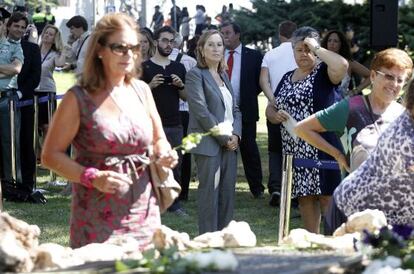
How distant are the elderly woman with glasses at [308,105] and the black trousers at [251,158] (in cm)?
390

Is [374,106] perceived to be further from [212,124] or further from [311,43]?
[212,124]

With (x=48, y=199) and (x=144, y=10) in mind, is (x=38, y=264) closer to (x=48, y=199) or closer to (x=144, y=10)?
(x=48, y=199)

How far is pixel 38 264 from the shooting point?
4805 mm

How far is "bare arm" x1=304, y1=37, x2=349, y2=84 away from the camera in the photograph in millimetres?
8586

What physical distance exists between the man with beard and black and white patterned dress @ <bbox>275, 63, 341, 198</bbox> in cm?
253

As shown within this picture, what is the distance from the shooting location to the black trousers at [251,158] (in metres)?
13.8

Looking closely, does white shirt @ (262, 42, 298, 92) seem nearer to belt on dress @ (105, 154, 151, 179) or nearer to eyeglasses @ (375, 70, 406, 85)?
eyeglasses @ (375, 70, 406, 85)

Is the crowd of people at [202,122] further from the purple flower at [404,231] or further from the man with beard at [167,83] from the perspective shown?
the purple flower at [404,231]

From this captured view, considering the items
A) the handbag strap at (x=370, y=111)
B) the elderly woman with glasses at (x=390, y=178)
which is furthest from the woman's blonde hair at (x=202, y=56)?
the elderly woman with glasses at (x=390, y=178)

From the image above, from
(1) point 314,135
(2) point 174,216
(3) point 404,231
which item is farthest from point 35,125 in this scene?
(3) point 404,231

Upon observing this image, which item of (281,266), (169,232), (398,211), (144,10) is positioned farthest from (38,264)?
(144,10)

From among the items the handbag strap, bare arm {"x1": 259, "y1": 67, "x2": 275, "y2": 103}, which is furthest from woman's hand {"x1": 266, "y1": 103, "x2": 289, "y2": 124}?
bare arm {"x1": 259, "y1": 67, "x2": 275, "y2": 103}

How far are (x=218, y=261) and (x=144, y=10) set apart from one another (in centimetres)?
2388

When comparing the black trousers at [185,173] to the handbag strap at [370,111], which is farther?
the black trousers at [185,173]
